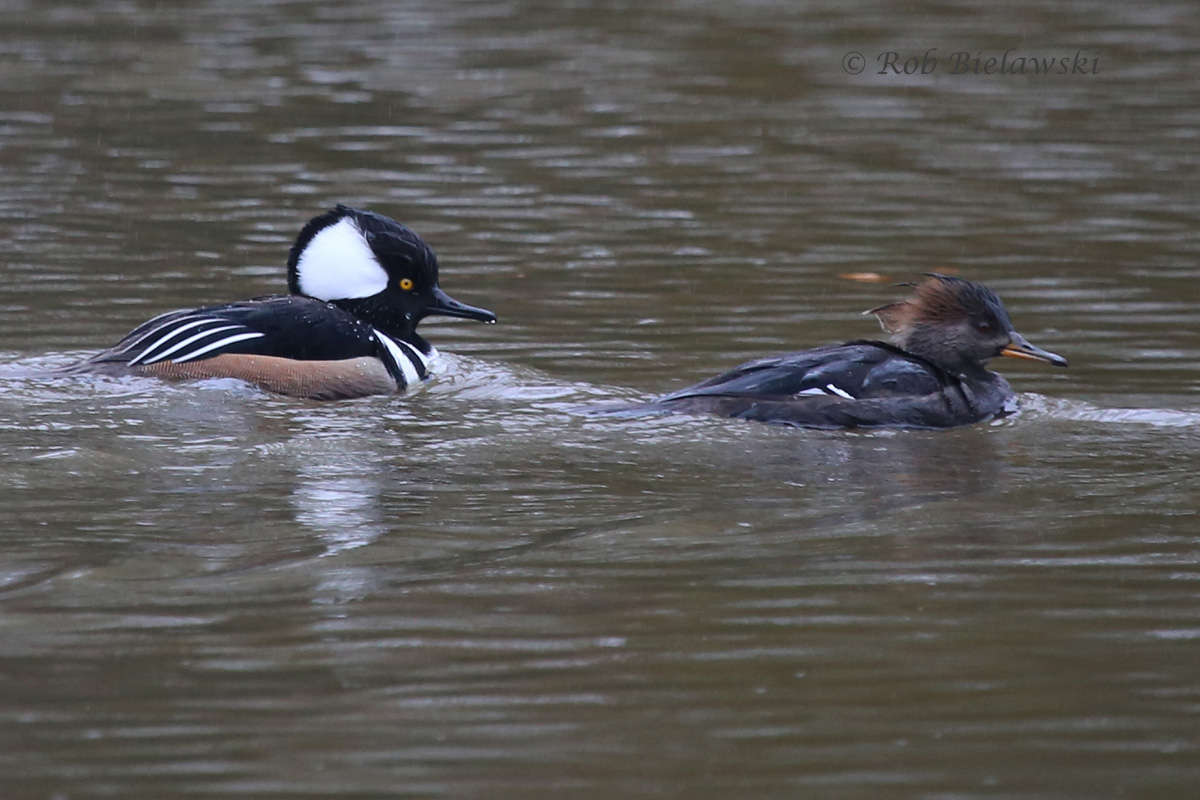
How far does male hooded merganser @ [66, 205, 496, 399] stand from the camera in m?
8.20

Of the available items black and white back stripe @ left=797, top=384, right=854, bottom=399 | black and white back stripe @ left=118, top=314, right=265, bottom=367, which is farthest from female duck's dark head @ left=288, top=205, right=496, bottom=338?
black and white back stripe @ left=797, top=384, right=854, bottom=399

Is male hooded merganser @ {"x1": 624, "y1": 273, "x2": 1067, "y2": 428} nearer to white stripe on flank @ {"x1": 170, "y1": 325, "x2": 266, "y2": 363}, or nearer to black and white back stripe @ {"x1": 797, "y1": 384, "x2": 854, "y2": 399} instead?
black and white back stripe @ {"x1": 797, "y1": 384, "x2": 854, "y2": 399}

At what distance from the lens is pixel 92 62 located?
16766mm

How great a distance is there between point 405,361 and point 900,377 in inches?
90.9

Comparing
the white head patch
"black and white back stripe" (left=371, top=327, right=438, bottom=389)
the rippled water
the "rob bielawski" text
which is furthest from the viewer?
the "rob bielawski" text

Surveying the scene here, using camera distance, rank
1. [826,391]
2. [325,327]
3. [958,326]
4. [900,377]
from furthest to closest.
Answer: [325,327]
[958,326]
[900,377]
[826,391]

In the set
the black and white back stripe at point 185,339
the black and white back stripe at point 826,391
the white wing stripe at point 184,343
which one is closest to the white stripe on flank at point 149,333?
the black and white back stripe at point 185,339

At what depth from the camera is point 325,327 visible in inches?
333

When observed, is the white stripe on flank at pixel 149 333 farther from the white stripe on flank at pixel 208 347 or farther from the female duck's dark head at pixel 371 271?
the female duck's dark head at pixel 371 271

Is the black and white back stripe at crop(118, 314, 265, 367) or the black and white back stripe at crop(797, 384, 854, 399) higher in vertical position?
the black and white back stripe at crop(118, 314, 265, 367)

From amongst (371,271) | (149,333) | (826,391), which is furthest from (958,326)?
(149,333)

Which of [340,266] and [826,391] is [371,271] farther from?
[826,391]

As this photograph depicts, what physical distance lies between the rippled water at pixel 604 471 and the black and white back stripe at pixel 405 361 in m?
0.10

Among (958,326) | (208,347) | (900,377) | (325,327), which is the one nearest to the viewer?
(900,377)
